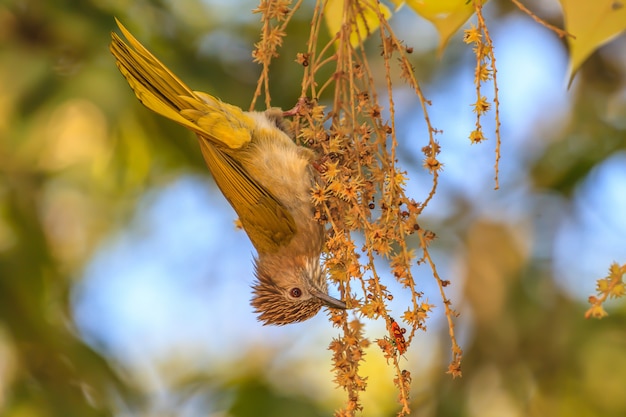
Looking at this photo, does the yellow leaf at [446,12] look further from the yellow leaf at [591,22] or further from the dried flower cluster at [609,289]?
the dried flower cluster at [609,289]

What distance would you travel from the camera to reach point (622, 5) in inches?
71.9

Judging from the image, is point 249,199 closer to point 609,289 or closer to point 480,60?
point 480,60

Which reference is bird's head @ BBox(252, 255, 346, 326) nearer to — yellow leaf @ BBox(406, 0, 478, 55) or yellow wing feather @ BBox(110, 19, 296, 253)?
yellow wing feather @ BBox(110, 19, 296, 253)

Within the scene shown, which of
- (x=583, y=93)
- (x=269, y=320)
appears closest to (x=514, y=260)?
(x=583, y=93)

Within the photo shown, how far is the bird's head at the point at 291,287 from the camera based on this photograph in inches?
113

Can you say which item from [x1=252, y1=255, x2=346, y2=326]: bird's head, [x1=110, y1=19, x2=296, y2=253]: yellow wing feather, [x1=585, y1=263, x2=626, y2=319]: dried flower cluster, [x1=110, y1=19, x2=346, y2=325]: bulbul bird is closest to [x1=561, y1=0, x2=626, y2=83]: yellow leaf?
[x1=585, y1=263, x2=626, y2=319]: dried flower cluster

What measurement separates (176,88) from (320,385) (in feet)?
8.54

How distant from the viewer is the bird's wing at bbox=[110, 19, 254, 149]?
7.38 feet

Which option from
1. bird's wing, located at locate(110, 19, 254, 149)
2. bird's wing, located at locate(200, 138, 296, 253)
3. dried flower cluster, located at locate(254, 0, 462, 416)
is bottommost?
dried flower cluster, located at locate(254, 0, 462, 416)

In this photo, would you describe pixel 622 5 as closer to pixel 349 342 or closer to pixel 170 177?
pixel 349 342

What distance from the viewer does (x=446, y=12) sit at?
2.08 meters

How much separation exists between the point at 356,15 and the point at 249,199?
84cm

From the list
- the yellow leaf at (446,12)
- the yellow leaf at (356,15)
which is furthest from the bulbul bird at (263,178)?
the yellow leaf at (446,12)

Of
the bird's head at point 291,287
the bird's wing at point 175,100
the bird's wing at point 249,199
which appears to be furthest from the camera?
the bird's head at point 291,287
